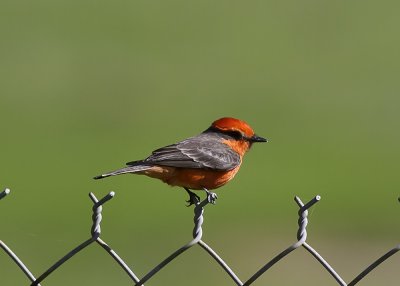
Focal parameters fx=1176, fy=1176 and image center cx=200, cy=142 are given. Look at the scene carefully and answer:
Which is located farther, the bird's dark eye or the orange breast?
the bird's dark eye

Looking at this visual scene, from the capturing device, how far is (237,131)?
6965mm

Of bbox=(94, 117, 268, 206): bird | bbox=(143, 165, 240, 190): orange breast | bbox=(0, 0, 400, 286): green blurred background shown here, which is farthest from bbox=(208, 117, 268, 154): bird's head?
bbox=(0, 0, 400, 286): green blurred background

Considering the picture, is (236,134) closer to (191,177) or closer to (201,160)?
(201,160)

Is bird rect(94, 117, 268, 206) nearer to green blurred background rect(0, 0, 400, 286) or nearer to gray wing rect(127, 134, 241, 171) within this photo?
gray wing rect(127, 134, 241, 171)

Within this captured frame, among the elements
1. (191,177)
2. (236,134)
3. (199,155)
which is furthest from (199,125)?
(191,177)

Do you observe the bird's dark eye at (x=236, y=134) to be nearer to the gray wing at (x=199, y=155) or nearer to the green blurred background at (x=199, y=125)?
the gray wing at (x=199, y=155)

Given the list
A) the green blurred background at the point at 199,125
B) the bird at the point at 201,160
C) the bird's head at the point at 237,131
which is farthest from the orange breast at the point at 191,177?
the green blurred background at the point at 199,125

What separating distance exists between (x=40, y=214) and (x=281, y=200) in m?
3.64

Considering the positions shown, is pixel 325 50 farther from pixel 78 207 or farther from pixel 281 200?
pixel 78 207

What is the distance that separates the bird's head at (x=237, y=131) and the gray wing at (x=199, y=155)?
0.23 feet

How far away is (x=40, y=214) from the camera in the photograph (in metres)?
16.5

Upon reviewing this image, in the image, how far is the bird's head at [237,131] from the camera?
693 cm

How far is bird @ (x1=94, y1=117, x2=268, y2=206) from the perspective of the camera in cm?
645

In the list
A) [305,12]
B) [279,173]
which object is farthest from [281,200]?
[305,12]
